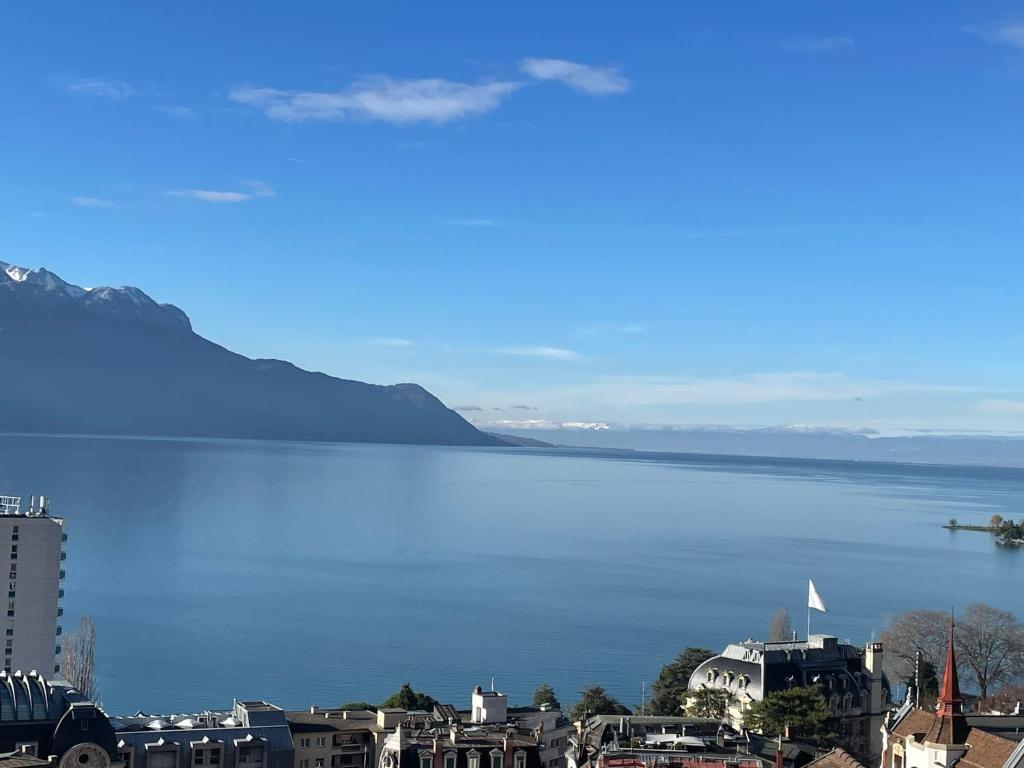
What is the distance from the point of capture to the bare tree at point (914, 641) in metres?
77.9

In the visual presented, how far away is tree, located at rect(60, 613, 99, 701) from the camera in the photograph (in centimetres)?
7294

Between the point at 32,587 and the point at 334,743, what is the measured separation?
3282 cm

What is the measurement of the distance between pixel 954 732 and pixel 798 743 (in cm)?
1970

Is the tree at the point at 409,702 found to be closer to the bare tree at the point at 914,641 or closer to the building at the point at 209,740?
the building at the point at 209,740

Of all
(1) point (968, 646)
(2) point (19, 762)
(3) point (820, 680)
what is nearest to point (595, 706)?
(3) point (820, 680)

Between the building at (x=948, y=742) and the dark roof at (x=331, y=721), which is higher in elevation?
the building at (x=948, y=742)

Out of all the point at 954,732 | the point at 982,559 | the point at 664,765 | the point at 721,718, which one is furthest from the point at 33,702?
the point at 982,559

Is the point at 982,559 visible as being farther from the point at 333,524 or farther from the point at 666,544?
the point at 333,524

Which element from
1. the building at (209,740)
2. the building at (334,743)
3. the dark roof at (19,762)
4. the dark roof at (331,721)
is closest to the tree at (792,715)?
the dark roof at (331,721)

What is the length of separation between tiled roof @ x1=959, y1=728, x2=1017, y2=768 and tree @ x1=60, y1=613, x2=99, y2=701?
52989 millimetres

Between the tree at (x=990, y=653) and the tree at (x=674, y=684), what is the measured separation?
16.8 m

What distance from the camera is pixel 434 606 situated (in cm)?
11700

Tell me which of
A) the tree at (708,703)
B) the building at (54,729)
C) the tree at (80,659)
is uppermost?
the building at (54,729)

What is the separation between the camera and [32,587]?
2827 inches
